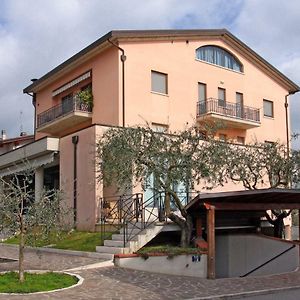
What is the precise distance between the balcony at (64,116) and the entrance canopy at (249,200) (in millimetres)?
13975

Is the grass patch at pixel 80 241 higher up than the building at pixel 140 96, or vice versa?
the building at pixel 140 96

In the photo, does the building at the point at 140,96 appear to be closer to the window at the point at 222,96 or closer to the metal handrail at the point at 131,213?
the window at the point at 222,96

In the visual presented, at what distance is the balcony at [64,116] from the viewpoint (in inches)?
1163

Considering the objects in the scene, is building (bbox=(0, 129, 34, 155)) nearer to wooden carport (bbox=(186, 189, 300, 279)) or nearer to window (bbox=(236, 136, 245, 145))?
window (bbox=(236, 136, 245, 145))

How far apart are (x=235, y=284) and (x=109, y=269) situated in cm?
392

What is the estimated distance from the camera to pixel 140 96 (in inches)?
1097

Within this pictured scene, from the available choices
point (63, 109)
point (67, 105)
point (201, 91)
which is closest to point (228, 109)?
point (201, 91)

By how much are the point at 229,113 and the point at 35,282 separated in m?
21.4

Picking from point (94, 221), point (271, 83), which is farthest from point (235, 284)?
point (271, 83)

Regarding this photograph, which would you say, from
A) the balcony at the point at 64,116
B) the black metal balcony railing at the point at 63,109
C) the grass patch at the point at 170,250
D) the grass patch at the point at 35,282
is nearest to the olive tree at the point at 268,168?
the grass patch at the point at 170,250

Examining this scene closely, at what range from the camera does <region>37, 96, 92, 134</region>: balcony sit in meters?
29.5

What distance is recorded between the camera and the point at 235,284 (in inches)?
512

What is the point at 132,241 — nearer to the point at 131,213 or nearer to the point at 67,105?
the point at 131,213

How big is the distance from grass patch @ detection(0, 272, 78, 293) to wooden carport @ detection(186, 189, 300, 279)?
14.7ft
